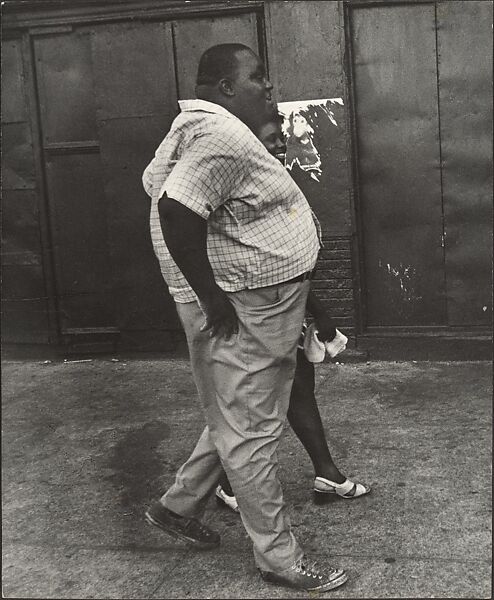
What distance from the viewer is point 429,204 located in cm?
566

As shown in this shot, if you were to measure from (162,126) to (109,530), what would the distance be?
3210 mm

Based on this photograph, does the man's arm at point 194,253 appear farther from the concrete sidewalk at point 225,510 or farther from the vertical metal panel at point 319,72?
the vertical metal panel at point 319,72

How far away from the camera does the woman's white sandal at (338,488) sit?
3613mm

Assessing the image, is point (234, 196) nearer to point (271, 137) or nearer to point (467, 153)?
point (271, 137)

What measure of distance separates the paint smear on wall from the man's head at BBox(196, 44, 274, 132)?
2.65m

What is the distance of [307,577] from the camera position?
2.90 m

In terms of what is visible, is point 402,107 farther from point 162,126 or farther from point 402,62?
point 162,126

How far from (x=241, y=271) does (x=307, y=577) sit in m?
1.08

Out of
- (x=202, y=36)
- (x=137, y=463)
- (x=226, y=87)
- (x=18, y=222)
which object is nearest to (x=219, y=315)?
(x=226, y=87)

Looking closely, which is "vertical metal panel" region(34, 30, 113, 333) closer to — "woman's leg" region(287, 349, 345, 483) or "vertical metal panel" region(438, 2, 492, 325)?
"vertical metal panel" region(438, 2, 492, 325)

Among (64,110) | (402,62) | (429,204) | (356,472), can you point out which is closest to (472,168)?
(429,204)

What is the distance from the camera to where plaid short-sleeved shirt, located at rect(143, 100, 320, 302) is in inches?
105

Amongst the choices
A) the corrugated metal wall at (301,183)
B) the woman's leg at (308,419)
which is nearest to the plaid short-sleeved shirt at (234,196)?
the woman's leg at (308,419)

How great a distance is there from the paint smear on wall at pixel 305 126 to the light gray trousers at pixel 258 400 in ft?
9.32
